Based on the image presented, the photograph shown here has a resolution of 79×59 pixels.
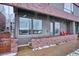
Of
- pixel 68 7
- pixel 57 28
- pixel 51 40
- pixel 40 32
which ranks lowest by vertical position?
pixel 51 40

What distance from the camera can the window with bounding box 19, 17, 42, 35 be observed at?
4480mm

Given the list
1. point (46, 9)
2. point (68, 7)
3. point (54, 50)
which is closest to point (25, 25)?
point (46, 9)

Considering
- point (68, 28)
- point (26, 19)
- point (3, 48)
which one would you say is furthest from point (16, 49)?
point (68, 28)

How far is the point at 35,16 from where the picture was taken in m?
4.96

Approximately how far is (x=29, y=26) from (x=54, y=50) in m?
1.02

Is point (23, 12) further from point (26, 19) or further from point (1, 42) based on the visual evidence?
point (1, 42)

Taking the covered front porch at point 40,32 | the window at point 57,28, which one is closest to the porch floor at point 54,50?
the covered front porch at point 40,32

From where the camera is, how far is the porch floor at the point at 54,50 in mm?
3713

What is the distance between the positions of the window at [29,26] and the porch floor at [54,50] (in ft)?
2.49

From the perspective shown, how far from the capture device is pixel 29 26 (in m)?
4.67

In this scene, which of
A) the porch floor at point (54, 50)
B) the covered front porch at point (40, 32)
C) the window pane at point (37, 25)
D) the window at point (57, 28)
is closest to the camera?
the porch floor at point (54, 50)

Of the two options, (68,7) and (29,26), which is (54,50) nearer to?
(29,26)

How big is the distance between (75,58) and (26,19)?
77.4 inches

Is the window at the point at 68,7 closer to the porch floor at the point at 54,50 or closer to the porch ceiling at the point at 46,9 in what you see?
the porch ceiling at the point at 46,9
